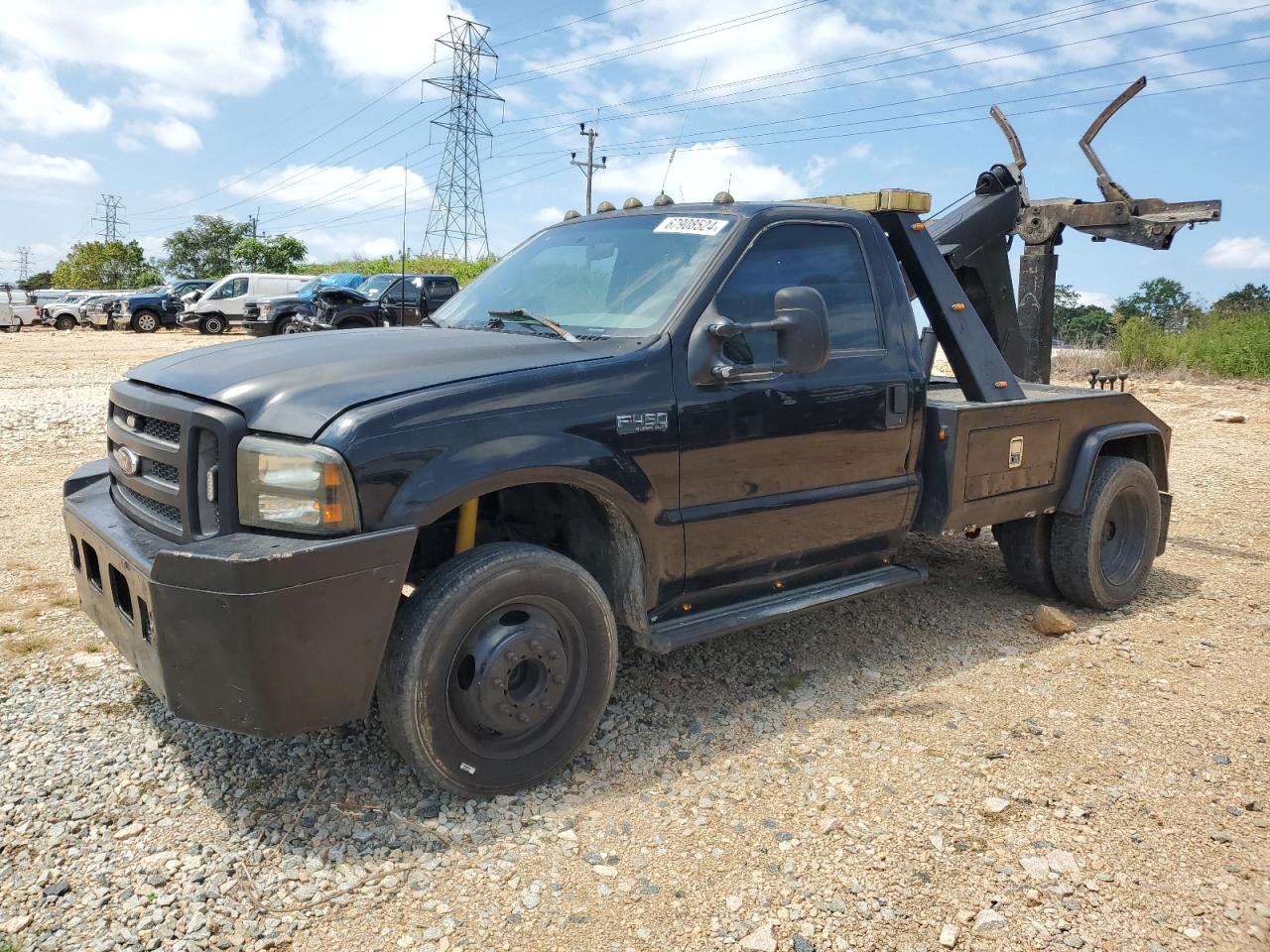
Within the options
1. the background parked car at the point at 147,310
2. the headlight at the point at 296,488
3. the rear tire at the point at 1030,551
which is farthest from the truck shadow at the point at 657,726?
the background parked car at the point at 147,310

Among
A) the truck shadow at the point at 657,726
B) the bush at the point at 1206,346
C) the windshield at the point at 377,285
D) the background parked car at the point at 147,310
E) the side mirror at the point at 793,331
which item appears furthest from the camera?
the background parked car at the point at 147,310

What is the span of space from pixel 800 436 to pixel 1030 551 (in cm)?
218

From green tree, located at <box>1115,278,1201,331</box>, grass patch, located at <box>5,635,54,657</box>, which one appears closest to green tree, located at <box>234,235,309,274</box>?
green tree, located at <box>1115,278,1201,331</box>

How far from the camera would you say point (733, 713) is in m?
3.91

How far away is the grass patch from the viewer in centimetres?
419

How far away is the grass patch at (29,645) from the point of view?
13.8 feet

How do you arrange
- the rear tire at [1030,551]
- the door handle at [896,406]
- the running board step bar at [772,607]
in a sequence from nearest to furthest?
the running board step bar at [772,607]
the door handle at [896,406]
the rear tire at [1030,551]

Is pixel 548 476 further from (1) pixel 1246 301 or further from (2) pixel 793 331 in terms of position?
(1) pixel 1246 301

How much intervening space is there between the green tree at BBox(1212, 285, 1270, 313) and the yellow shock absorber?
2090 centimetres

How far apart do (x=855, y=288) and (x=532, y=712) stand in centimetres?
228

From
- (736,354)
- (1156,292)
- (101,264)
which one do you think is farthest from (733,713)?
(101,264)

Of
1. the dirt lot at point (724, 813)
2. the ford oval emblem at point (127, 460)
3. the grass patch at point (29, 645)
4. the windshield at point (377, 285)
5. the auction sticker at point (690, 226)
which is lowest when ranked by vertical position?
the dirt lot at point (724, 813)

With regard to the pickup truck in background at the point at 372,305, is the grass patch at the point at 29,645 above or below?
below

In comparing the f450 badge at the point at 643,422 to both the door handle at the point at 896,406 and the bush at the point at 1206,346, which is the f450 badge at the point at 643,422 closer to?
the door handle at the point at 896,406
